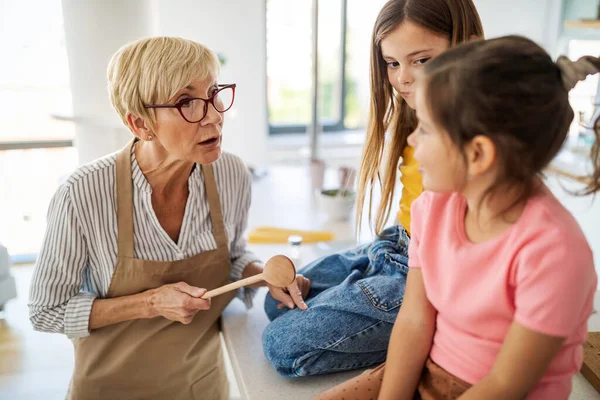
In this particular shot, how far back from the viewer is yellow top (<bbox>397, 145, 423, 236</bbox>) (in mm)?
1142

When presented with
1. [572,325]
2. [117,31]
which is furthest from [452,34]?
[117,31]

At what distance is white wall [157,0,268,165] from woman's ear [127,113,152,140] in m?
1.38

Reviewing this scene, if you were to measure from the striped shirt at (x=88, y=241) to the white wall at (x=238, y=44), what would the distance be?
135 centimetres

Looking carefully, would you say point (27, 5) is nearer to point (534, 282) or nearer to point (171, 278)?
point (171, 278)

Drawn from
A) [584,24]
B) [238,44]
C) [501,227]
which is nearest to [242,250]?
[501,227]

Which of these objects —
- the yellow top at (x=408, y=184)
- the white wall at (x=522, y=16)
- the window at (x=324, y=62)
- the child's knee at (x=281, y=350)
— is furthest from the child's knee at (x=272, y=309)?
the white wall at (x=522, y=16)

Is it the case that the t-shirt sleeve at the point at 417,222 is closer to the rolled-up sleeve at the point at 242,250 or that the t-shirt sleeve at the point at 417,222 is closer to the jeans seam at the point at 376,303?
the jeans seam at the point at 376,303

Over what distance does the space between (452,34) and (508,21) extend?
76.8 inches

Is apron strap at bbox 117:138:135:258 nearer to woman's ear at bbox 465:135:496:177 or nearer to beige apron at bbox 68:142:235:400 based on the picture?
beige apron at bbox 68:142:235:400

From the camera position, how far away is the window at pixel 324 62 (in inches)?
111

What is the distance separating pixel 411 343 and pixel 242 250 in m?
0.60

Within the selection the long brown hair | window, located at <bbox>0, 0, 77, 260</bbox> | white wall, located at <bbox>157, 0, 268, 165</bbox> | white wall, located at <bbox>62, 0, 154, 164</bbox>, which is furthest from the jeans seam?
white wall, located at <bbox>157, 0, 268, 165</bbox>

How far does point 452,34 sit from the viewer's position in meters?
1.04

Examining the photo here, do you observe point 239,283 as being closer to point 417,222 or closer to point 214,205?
point 214,205
